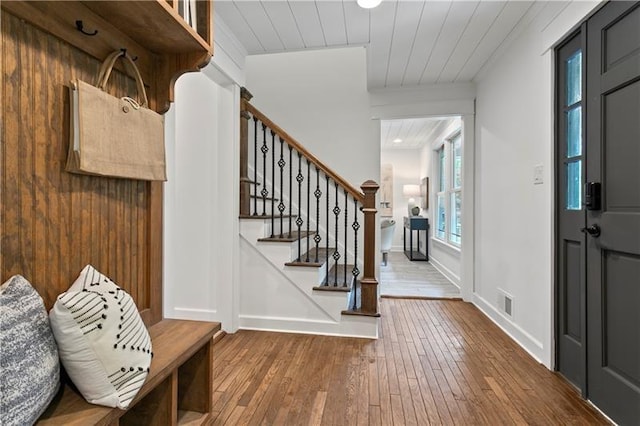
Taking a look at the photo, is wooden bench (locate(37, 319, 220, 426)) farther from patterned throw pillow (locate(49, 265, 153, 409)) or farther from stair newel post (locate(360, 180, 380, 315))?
stair newel post (locate(360, 180, 380, 315))

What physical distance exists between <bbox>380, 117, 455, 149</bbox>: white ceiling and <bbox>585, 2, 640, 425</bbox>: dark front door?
3.24 meters

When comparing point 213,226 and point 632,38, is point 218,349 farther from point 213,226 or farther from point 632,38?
point 632,38

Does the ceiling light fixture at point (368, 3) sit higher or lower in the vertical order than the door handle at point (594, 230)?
higher

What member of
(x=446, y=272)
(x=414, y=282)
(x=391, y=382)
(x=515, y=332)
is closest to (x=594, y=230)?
(x=515, y=332)

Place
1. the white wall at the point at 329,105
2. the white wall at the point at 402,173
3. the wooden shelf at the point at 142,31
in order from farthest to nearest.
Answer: the white wall at the point at 402,173 → the white wall at the point at 329,105 → the wooden shelf at the point at 142,31

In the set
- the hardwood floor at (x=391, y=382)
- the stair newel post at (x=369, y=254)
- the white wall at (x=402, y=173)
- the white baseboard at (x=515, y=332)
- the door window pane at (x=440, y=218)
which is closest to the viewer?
the hardwood floor at (x=391, y=382)

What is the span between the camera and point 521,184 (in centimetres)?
247

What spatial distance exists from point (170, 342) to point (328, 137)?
9.40ft

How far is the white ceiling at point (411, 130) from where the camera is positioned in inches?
213

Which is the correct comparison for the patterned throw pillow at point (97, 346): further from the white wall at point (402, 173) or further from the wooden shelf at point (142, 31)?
the white wall at point (402, 173)

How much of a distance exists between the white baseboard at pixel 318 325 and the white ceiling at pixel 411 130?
3.30 m

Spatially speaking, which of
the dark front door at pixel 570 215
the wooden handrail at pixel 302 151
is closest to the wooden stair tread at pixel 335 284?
the wooden handrail at pixel 302 151

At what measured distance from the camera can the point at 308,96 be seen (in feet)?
12.3

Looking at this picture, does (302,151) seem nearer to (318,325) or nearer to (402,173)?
(318,325)
